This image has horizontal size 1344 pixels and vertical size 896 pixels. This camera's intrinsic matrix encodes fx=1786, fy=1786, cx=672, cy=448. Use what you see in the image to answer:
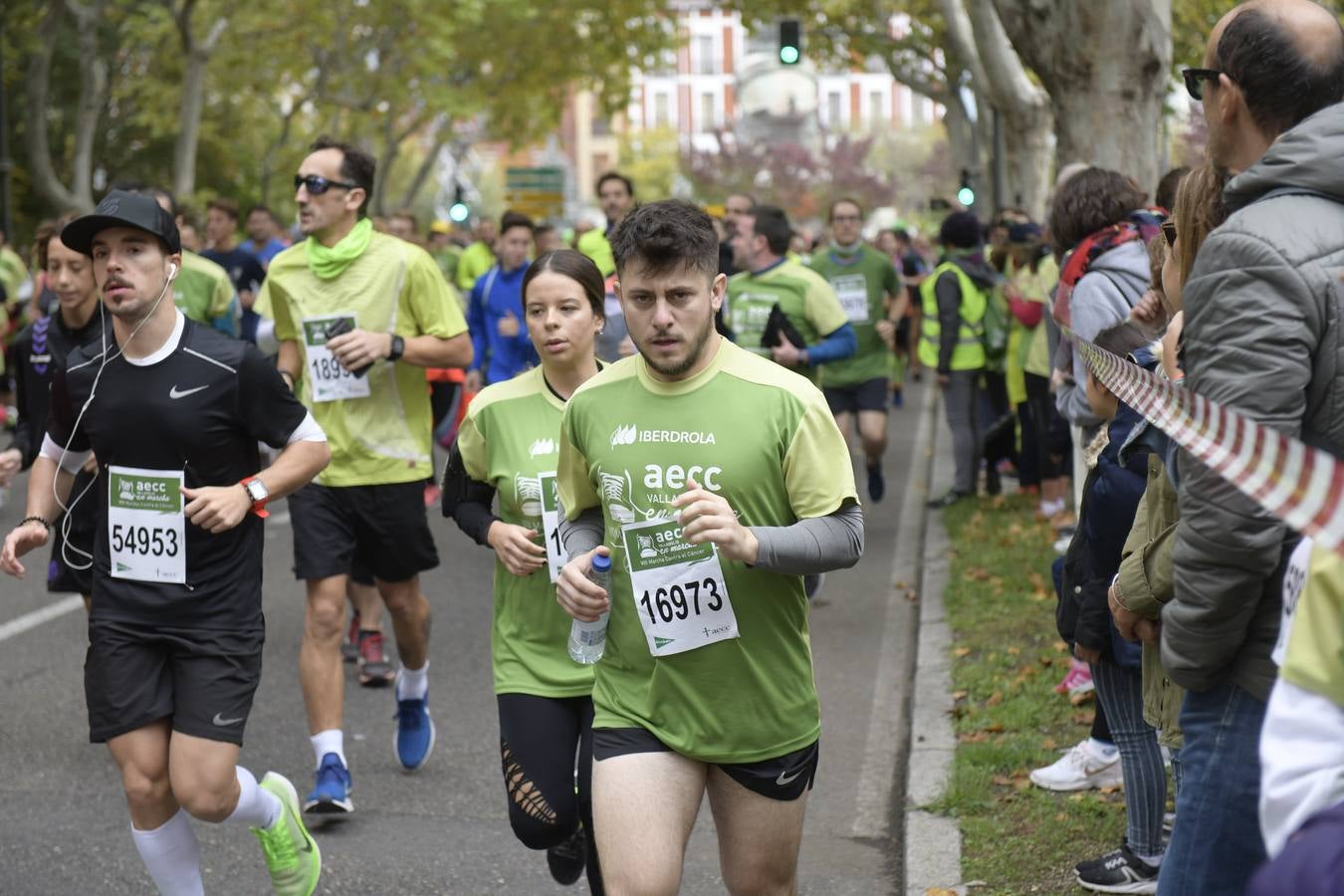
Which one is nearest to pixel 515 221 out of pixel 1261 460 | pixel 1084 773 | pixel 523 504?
pixel 1084 773

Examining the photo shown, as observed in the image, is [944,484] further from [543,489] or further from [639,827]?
[639,827]

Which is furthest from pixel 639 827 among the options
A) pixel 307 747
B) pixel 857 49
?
pixel 857 49

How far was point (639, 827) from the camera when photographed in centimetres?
365

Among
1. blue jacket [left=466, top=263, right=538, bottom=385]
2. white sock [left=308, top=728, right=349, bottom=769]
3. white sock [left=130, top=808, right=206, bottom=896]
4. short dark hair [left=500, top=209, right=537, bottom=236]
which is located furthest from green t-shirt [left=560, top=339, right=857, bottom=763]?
short dark hair [left=500, top=209, right=537, bottom=236]

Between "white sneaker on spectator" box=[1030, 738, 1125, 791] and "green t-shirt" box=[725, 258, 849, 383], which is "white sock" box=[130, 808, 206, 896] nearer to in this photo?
"white sneaker on spectator" box=[1030, 738, 1125, 791]

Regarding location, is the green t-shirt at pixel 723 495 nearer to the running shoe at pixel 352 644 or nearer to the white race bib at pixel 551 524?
the white race bib at pixel 551 524

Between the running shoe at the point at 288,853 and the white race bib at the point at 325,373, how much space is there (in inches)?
77.6

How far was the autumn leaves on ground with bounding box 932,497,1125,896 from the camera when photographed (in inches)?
208

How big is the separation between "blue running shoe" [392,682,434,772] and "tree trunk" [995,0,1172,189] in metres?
6.87

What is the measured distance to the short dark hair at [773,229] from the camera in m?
9.74

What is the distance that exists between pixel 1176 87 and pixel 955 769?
3629 cm

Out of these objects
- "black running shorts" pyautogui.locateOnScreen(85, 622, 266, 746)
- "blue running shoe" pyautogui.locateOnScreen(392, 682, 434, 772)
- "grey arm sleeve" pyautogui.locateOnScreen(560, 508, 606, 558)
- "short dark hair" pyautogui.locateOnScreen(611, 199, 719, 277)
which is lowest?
"blue running shoe" pyautogui.locateOnScreen(392, 682, 434, 772)

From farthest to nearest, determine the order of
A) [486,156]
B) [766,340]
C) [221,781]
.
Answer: [486,156], [766,340], [221,781]

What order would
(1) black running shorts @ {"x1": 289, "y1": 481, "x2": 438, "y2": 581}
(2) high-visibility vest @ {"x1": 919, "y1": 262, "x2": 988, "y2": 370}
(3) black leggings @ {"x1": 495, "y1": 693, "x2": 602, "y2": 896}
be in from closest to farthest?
(3) black leggings @ {"x1": 495, "y1": 693, "x2": 602, "y2": 896}, (1) black running shorts @ {"x1": 289, "y1": 481, "x2": 438, "y2": 581}, (2) high-visibility vest @ {"x1": 919, "y1": 262, "x2": 988, "y2": 370}
